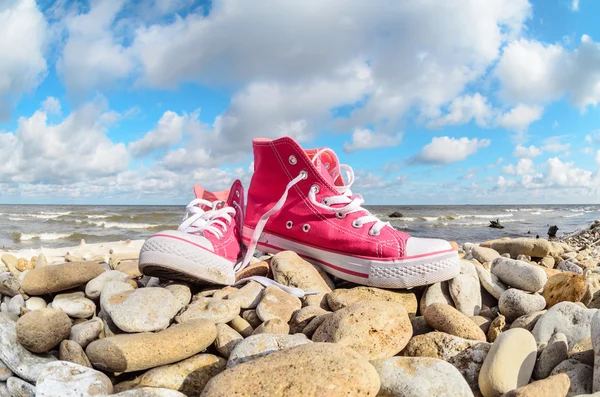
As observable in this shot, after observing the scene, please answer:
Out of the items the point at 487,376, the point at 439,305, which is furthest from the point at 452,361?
the point at 439,305

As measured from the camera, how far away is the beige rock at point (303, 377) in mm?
1335

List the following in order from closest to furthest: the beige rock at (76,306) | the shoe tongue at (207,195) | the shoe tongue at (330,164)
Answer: the beige rock at (76,306) < the shoe tongue at (330,164) < the shoe tongue at (207,195)

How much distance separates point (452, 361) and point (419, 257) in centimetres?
93

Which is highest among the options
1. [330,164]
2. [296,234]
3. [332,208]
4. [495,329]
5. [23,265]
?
[330,164]

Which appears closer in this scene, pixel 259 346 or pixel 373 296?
pixel 259 346

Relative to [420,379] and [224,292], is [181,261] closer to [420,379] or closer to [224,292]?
[224,292]

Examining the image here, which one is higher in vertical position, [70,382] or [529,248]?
[529,248]

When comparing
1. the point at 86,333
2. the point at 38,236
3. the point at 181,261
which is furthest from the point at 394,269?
the point at 38,236

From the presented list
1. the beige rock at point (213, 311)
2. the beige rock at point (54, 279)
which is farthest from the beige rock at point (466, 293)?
the beige rock at point (54, 279)

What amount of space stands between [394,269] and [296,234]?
0.71 meters

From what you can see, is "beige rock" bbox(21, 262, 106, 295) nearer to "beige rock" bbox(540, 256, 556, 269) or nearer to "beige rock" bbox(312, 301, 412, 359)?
"beige rock" bbox(312, 301, 412, 359)

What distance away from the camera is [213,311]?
2184 mm

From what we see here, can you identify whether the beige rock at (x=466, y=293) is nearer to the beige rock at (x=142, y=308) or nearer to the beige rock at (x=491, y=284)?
the beige rock at (x=491, y=284)

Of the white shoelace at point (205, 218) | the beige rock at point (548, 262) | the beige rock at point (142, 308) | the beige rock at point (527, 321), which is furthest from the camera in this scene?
the beige rock at point (548, 262)
